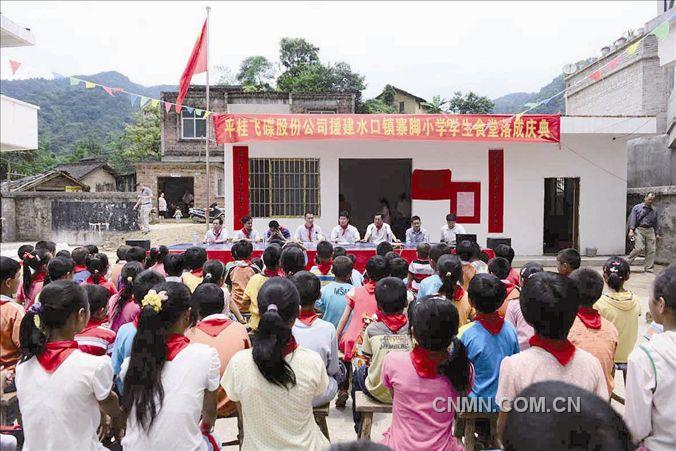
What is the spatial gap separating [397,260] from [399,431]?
6.62ft

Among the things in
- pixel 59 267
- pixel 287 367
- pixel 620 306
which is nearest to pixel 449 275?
pixel 620 306

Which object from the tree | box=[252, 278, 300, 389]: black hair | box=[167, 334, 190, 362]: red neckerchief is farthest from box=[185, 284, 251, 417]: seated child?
the tree

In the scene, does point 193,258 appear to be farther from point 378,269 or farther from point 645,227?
point 645,227

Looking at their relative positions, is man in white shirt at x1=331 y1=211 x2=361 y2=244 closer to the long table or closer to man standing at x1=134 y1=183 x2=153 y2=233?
the long table

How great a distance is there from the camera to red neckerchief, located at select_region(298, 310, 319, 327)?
3051mm

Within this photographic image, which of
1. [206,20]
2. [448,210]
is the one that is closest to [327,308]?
[448,210]

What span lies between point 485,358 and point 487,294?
332 mm

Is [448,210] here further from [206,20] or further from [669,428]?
[669,428]

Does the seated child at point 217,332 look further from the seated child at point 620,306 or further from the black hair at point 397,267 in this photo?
the seated child at point 620,306

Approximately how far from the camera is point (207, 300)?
301cm

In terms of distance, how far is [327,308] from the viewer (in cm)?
417

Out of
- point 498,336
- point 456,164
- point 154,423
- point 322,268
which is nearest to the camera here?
point 154,423

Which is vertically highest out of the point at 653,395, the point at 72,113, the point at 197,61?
the point at 72,113

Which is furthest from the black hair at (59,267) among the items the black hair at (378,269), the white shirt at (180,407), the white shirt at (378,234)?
the white shirt at (378,234)
